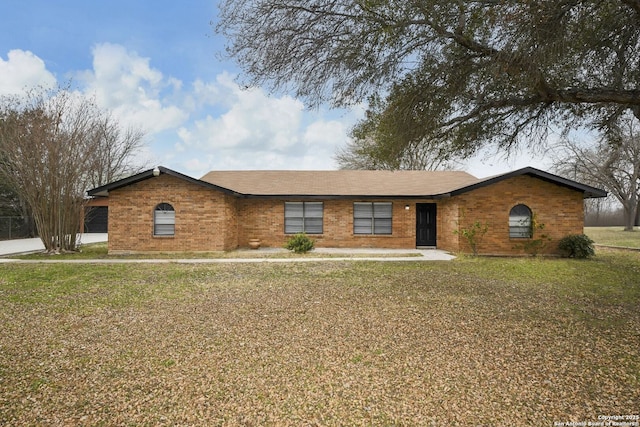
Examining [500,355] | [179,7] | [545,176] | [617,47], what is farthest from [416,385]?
[545,176]

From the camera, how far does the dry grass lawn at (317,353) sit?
3068 mm

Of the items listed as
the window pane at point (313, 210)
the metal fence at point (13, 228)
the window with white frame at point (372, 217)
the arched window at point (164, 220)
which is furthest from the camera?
the metal fence at point (13, 228)

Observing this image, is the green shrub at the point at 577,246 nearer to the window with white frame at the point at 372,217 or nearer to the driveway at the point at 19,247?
the window with white frame at the point at 372,217

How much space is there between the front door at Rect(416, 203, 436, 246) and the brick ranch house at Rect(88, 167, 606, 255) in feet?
0.15

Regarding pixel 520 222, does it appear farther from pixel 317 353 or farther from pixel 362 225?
pixel 317 353

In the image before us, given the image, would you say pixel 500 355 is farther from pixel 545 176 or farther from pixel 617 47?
pixel 545 176

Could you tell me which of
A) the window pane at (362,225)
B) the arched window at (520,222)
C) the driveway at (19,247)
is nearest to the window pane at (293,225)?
the window pane at (362,225)

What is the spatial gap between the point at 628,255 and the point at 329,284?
13.4 metres

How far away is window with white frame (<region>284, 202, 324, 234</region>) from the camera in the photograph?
16219mm

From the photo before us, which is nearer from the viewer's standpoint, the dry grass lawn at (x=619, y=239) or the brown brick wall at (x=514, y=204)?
the brown brick wall at (x=514, y=204)

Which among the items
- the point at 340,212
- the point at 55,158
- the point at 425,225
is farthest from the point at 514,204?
the point at 55,158

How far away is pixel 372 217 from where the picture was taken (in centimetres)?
1608

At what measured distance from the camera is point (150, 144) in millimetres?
30891

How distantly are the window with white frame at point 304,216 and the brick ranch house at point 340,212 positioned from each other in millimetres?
45
